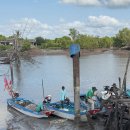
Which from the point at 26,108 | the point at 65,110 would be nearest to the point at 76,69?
the point at 65,110

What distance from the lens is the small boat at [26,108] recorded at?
28.7 metres

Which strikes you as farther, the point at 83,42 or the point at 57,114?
the point at 83,42

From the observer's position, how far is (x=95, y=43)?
578ft

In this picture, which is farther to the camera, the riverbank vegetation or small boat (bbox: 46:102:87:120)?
the riverbank vegetation

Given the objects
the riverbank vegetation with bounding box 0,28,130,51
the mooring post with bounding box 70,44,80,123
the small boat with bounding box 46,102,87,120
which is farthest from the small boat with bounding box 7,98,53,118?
the riverbank vegetation with bounding box 0,28,130,51

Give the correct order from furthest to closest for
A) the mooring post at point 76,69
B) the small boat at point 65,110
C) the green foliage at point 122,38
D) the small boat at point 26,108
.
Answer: the green foliage at point 122,38, the small boat at point 26,108, the small boat at point 65,110, the mooring post at point 76,69

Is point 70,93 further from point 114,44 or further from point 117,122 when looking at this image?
point 114,44

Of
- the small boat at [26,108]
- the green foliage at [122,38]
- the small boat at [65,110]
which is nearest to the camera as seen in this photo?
the small boat at [65,110]

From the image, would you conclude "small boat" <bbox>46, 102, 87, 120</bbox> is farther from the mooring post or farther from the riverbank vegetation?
the riverbank vegetation

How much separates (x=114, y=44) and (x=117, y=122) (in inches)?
6166

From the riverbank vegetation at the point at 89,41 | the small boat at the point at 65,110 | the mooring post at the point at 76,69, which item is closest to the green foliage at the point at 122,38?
the riverbank vegetation at the point at 89,41

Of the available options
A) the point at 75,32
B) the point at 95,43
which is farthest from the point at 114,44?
the point at 75,32

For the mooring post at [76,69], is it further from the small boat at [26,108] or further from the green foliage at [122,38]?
the green foliage at [122,38]

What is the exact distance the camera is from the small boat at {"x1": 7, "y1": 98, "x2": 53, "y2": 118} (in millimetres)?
28697
